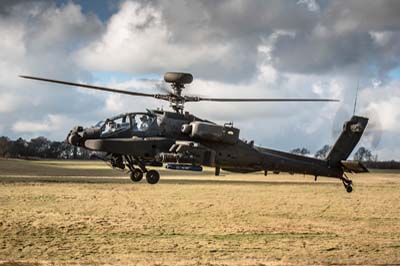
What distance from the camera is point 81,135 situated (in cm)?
2809

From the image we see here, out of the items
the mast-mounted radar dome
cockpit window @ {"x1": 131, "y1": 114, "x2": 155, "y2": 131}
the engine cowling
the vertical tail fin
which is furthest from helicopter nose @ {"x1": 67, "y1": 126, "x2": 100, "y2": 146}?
the vertical tail fin

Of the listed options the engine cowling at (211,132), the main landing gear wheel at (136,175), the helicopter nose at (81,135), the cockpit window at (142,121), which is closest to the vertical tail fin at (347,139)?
the engine cowling at (211,132)

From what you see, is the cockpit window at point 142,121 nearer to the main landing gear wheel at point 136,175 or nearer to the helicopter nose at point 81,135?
the helicopter nose at point 81,135

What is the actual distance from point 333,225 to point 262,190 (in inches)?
2008

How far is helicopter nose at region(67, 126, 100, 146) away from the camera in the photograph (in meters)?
28.1

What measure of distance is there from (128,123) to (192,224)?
68.5m

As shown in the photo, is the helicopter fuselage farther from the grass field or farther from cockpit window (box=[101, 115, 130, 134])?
the grass field

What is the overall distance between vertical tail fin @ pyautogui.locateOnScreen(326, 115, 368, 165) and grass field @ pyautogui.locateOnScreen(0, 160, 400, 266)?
91.0ft

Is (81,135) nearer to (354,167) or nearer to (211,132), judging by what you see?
(211,132)

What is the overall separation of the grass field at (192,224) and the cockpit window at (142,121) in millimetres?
34614

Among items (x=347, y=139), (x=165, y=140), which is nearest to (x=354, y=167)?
(x=347, y=139)

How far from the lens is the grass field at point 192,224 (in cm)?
6481

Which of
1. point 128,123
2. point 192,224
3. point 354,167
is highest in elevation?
point 128,123


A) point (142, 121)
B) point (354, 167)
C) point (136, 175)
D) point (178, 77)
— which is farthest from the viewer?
point (354, 167)
